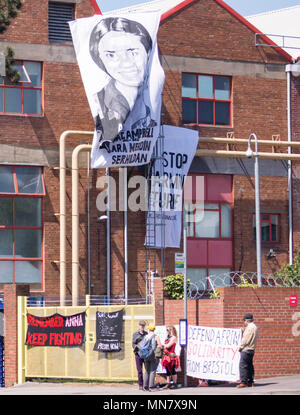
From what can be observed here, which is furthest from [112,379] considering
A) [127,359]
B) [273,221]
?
[273,221]

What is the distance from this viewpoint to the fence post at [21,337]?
98.5ft

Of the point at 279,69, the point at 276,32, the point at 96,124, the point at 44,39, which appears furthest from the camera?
the point at 276,32

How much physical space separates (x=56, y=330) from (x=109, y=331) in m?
2.36

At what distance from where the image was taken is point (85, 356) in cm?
2812

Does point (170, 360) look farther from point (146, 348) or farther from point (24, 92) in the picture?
point (24, 92)

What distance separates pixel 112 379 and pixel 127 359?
75 cm

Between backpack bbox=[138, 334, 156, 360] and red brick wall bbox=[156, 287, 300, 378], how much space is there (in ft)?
9.46

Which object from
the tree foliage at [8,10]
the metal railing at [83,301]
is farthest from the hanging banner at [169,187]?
the tree foliage at [8,10]

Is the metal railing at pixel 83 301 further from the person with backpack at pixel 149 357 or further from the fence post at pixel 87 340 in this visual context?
the person with backpack at pixel 149 357

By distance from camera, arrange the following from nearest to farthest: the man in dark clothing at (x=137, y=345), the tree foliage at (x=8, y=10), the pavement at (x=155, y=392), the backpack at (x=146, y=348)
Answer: the pavement at (x=155, y=392), the backpack at (x=146, y=348), the man in dark clothing at (x=137, y=345), the tree foliage at (x=8, y=10)

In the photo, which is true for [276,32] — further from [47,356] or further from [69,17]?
[47,356]

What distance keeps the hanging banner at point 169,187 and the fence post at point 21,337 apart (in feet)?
21.0

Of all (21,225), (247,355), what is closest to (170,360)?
(247,355)

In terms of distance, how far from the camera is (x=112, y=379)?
27.2 m
